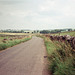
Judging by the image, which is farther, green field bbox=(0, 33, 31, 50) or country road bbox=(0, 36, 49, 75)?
green field bbox=(0, 33, 31, 50)

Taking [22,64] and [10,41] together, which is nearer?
[22,64]

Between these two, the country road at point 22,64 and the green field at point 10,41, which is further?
the green field at point 10,41

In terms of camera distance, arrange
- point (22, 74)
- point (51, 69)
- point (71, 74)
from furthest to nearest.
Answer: point (51, 69) < point (22, 74) < point (71, 74)

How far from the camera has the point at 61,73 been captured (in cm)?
420

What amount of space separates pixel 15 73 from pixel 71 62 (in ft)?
9.57

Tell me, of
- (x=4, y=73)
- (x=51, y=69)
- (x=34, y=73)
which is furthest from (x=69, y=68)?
(x=4, y=73)

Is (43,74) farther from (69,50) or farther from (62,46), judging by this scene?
(62,46)

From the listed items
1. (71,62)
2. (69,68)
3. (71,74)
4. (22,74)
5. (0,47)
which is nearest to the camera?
(71,74)

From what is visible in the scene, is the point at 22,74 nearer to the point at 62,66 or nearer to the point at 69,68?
the point at 62,66

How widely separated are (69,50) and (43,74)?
6.62ft

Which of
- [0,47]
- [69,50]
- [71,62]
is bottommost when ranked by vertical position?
[0,47]

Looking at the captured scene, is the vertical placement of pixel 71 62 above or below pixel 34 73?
above

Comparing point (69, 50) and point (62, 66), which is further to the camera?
point (69, 50)

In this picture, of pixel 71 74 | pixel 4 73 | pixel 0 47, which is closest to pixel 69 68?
pixel 71 74
